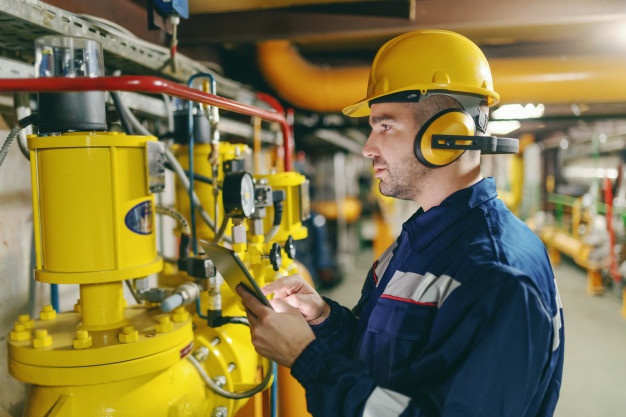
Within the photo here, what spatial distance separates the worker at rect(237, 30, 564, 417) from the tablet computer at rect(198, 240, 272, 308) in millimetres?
21

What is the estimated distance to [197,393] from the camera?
1320mm

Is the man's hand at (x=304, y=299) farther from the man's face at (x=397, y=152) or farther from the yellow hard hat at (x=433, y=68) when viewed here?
the yellow hard hat at (x=433, y=68)

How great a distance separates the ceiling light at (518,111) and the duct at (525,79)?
0.44 feet

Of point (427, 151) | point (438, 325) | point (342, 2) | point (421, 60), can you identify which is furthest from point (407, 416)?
point (342, 2)

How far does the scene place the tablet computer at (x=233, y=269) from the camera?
3.15 ft

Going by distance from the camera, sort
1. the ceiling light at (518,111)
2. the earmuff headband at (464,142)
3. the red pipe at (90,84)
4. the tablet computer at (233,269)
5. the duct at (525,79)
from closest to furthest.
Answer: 1. the red pipe at (90,84)
2. the tablet computer at (233,269)
3. the earmuff headband at (464,142)
4. the duct at (525,79)
5. the ceiling light at (518,111)

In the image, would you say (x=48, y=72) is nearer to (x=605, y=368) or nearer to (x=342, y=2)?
(x=342, y=2)

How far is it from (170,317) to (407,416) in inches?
26.8

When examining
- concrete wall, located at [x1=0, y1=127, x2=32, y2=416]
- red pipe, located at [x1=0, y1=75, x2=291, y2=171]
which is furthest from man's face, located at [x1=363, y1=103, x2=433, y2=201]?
concrete wall, located at [x1=0, y1=127, x2=32, y2=416]

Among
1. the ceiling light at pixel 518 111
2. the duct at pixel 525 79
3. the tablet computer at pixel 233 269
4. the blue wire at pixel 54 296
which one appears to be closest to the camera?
the tablet computer at pixel 233 269

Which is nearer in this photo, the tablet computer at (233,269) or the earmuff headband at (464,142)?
the tablet computer at (233,269)

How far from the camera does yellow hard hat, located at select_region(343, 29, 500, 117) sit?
1.14 metres

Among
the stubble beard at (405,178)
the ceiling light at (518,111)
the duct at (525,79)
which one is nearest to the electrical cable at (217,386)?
the stubble beard at (405,178)

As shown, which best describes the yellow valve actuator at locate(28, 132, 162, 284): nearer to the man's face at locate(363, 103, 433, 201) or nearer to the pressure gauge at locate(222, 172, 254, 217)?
the pressure gauge at locate(222, 172, 254, 217)
